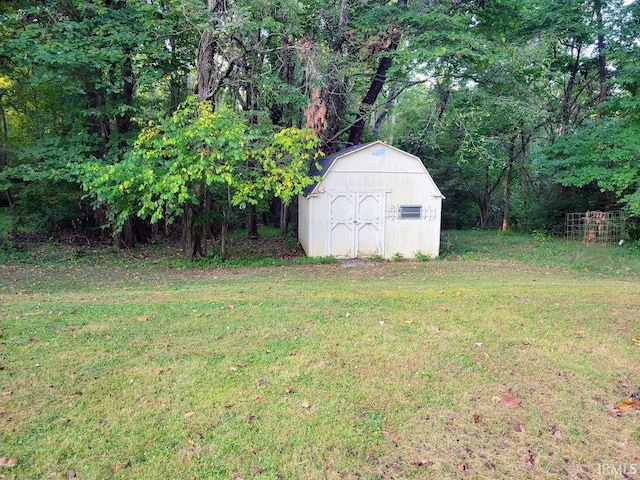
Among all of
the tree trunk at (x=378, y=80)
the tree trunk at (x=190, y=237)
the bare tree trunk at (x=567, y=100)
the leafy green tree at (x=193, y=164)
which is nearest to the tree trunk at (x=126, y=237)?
the tree trunk at (x=190, y=237)

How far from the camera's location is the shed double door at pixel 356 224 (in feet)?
35.0

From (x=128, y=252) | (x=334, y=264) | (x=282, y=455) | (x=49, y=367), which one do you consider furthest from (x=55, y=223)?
(x=282, y=455)

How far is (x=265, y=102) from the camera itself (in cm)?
1190

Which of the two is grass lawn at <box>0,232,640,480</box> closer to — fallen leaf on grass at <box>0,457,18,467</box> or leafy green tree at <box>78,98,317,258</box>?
fallen leaf on grass at <box>0,457,18,467</box>

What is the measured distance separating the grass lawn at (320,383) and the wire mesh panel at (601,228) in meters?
8.29

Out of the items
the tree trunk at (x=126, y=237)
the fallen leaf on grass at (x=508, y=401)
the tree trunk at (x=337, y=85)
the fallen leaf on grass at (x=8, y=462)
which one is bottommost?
the fallen leaf on grass at (x=8, y=462)

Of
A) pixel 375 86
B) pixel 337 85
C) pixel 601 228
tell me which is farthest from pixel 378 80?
pixel 601 228

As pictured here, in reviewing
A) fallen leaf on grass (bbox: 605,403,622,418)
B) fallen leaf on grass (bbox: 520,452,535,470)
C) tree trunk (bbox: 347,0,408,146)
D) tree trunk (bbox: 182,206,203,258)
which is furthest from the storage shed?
fallen leaf on grass (bbox: 520,452,535,470)

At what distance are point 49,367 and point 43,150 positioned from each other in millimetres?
8149

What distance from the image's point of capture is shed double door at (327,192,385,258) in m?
10.7

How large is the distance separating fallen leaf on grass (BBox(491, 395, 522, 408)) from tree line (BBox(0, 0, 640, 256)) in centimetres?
614

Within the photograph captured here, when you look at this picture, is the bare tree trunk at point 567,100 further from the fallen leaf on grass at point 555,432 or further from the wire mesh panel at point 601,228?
the fallen leaf on grass at point 555,432

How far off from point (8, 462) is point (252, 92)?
1008cm

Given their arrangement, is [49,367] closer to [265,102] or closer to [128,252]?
[128,252]
